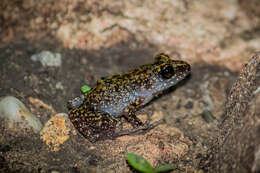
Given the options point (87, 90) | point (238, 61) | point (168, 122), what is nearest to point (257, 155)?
point (168, 122)

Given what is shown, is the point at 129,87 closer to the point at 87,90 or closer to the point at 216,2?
the point at 87,90

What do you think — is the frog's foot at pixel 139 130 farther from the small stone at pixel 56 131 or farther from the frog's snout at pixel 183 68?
the frog's snout at pixel 183 68

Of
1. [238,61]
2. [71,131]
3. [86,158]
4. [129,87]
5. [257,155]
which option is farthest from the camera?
[238,61]

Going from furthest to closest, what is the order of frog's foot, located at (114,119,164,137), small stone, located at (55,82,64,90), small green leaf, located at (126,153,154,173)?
small stone, located at (55,82,64,90), frog's foot, located at (114,119,164,137), small green leaf, located at (126,153,154,173)

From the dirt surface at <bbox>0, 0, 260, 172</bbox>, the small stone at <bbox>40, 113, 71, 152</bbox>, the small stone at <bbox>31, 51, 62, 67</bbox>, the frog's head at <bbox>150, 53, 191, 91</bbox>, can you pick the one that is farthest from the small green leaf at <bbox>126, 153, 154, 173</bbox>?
the small stone at <bbox>31, 51, 62, 67</bbox>

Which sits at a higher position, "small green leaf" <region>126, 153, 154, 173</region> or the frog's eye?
the frog's eye

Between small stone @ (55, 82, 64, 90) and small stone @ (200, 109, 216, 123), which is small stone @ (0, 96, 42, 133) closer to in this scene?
small stone @ (55, 82, 64, 90)
